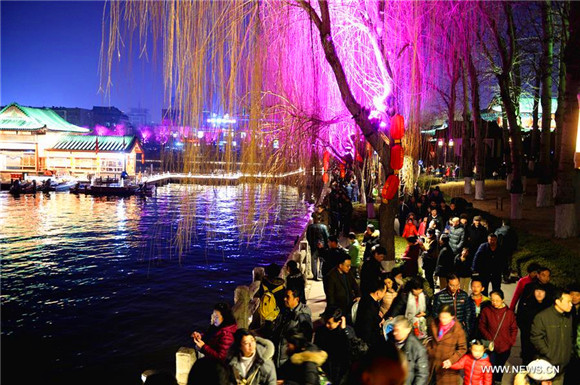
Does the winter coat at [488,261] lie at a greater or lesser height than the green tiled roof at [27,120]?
lesser

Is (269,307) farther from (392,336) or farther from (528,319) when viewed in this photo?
(528,319)

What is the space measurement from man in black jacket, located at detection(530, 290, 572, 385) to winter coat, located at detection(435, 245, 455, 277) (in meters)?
3.26

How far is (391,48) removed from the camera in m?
12.5

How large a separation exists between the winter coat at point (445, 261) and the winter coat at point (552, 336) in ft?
10.8

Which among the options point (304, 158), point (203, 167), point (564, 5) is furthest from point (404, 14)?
point (564, 5)

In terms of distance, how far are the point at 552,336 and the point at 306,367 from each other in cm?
284

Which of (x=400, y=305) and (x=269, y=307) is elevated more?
(x=400, y=305)

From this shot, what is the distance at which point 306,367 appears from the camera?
425cm

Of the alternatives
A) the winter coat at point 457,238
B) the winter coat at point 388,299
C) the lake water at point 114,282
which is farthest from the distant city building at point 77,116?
the winter coat at point 388,299

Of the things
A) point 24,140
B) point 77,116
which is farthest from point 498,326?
point 77,116

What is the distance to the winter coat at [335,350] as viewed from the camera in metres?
4.78

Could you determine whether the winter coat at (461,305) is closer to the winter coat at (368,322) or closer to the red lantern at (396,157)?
the winter coat at (368,322)

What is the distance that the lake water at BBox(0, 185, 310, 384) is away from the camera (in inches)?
459

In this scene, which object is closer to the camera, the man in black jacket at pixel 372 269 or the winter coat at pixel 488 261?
the man in black jacket at pixel 372 269
